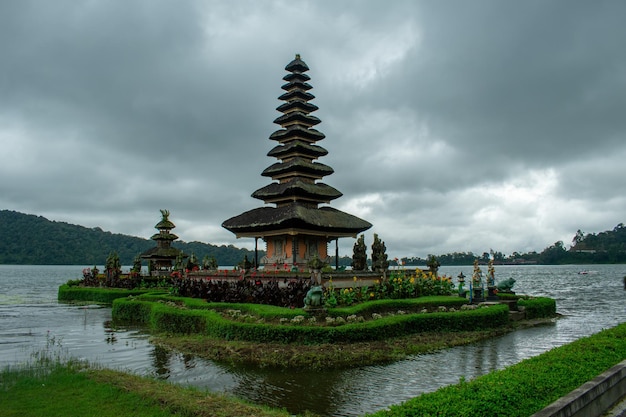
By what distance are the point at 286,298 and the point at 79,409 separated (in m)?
12.3

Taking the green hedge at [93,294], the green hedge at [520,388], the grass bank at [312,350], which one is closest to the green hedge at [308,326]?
the grass bank at [312,350]

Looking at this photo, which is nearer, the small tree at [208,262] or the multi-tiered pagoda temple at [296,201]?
the multi-tiered pagoda temple at [296,201]

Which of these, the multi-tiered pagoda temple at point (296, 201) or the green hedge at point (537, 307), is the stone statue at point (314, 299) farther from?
the green hedge at point (537, 307)

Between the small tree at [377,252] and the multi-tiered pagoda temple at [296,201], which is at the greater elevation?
the multi-tiered pagoda temple at [296,201]

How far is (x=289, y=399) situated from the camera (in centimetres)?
1030

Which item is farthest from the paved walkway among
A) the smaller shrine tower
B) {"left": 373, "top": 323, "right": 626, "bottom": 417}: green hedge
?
the smaller shrine tower

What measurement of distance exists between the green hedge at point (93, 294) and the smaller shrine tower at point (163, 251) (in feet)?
38.6

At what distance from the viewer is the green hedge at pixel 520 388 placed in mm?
6246

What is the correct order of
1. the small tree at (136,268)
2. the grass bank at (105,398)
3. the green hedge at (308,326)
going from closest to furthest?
1. the grass bank at (105,398)
2. the green hedge at (308,326)
3. the small tree at (136,268)

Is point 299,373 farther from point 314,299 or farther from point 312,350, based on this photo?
point 314,299

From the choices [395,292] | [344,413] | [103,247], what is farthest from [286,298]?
[103,247]

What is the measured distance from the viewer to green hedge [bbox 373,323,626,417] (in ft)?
20.5

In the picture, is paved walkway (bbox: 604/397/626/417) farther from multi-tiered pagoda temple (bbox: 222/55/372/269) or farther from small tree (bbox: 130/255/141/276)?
small tree (bbox: 130/255/141/276)

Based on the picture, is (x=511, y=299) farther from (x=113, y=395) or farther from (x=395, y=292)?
(x=113, y=395)
